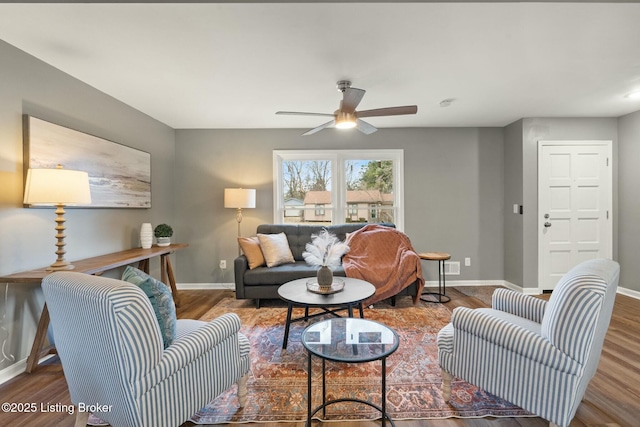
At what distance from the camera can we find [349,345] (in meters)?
1.48

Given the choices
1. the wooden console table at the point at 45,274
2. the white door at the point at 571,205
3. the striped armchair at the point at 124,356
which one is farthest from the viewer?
the white door at the point at 571,205

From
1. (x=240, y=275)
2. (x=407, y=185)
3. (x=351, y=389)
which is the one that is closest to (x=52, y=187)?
(x=240, y=275)

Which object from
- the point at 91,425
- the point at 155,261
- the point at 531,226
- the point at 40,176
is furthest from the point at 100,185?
the point at 531,226

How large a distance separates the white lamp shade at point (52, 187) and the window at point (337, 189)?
2.52 m

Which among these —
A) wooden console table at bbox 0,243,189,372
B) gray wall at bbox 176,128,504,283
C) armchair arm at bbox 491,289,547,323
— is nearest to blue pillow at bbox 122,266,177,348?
wooden console table at bbox 0,243,189,372

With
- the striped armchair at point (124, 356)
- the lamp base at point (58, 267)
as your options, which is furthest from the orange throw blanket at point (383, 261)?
the lamp base at point (58, 267)

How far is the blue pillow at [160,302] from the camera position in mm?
1384

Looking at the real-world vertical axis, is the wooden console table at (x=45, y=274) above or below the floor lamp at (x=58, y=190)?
below

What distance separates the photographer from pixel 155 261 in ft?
12.3

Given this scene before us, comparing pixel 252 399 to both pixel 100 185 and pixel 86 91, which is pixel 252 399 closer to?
pixel 100 185

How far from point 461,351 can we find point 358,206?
2869mm

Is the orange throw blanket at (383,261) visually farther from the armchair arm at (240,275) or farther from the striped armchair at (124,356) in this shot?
the striped armchair at (124,356)

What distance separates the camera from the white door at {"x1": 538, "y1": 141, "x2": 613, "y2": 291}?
148 inches

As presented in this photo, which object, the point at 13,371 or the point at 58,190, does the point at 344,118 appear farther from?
the point at 13,371
